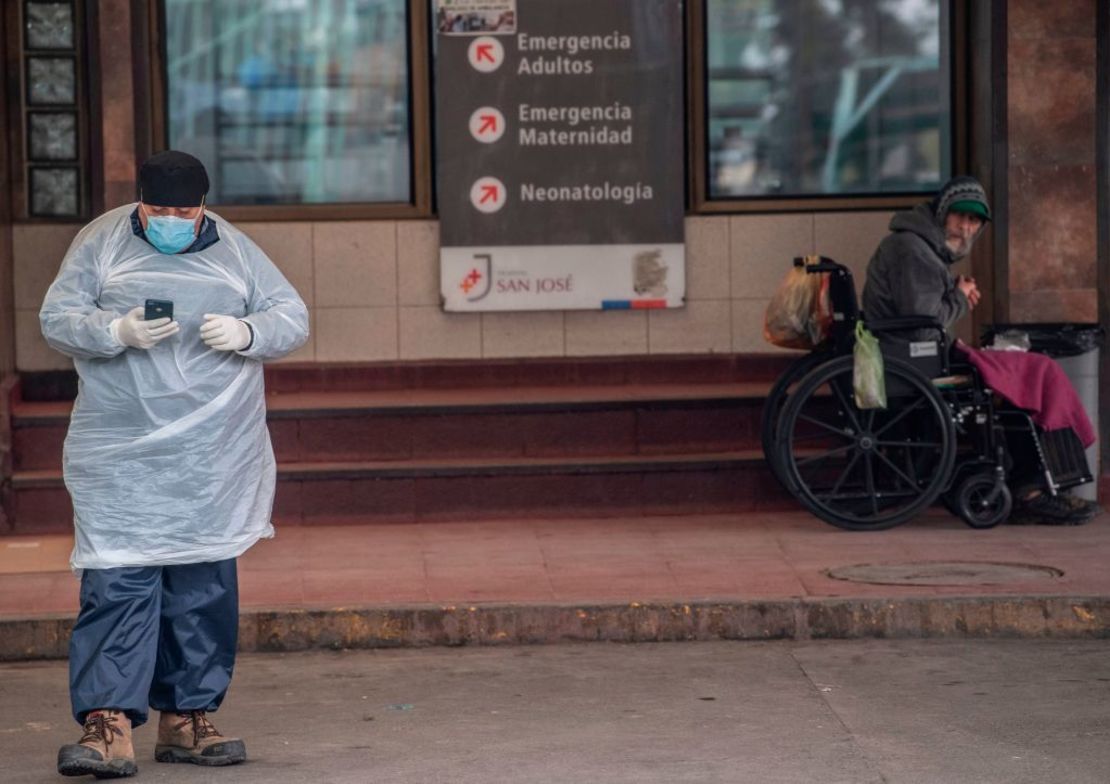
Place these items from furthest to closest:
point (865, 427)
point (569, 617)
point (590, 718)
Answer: point (865, 427), point (569, 617), point (590, 718)

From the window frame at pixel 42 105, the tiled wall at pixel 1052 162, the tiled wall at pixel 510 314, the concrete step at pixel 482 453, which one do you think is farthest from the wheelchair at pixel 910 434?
the window frame at pixel 42 105

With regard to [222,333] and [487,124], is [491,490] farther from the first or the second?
[222,333]

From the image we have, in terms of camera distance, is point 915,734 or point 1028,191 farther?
point 1028,191

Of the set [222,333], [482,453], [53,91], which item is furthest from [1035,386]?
[53,91]

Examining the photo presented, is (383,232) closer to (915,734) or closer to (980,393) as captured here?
(980,393)

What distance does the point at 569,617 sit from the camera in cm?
808

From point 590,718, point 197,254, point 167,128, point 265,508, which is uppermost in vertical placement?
point 167,128

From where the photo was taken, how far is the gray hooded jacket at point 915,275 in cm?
966

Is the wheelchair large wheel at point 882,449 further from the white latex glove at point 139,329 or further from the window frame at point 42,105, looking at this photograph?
the white latex glove at point 139,329

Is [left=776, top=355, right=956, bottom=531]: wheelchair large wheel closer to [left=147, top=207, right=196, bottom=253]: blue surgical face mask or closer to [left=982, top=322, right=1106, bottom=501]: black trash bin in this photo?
[left=982, top=322, right=1106, bottom=501]: black trash bin

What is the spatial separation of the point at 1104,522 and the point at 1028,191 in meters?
1.77

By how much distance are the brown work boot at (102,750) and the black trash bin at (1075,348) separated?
5.50m

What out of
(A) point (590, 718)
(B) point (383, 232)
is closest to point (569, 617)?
(A) point (590, 718)

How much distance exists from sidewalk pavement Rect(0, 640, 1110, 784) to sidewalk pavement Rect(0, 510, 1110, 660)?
98mm
